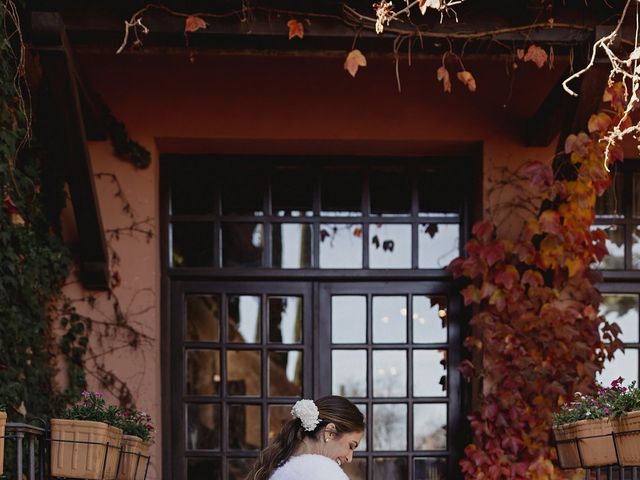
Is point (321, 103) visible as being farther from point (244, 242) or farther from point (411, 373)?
point (411, 373)

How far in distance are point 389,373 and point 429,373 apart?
0.27 m

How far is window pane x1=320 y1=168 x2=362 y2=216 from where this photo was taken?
664 cm

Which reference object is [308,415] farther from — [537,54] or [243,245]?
[243,245]

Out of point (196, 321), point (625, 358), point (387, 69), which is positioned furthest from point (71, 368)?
point (625, 358)

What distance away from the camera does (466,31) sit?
524 centimetres

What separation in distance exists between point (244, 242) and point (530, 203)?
1.88 m

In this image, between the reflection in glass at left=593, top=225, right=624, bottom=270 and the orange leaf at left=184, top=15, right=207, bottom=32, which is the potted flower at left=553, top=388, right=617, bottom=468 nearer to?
the reflection in glass at left=593, top=225, right=624, bottom=270

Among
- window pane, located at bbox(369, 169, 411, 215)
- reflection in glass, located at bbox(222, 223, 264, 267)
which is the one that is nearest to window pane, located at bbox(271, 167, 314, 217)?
reflection in glass, located at bbox(222, 223, 264, 267)

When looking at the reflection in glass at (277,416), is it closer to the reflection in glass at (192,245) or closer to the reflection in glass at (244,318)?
the reflection in glass at (244,318)

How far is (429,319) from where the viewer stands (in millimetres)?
6668

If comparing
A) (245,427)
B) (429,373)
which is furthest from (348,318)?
(245,427)

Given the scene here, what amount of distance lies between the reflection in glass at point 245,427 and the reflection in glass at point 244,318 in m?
0.46

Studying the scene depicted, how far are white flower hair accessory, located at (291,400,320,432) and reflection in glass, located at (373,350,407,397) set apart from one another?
2548mm

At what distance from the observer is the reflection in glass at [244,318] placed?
21.8 ft
